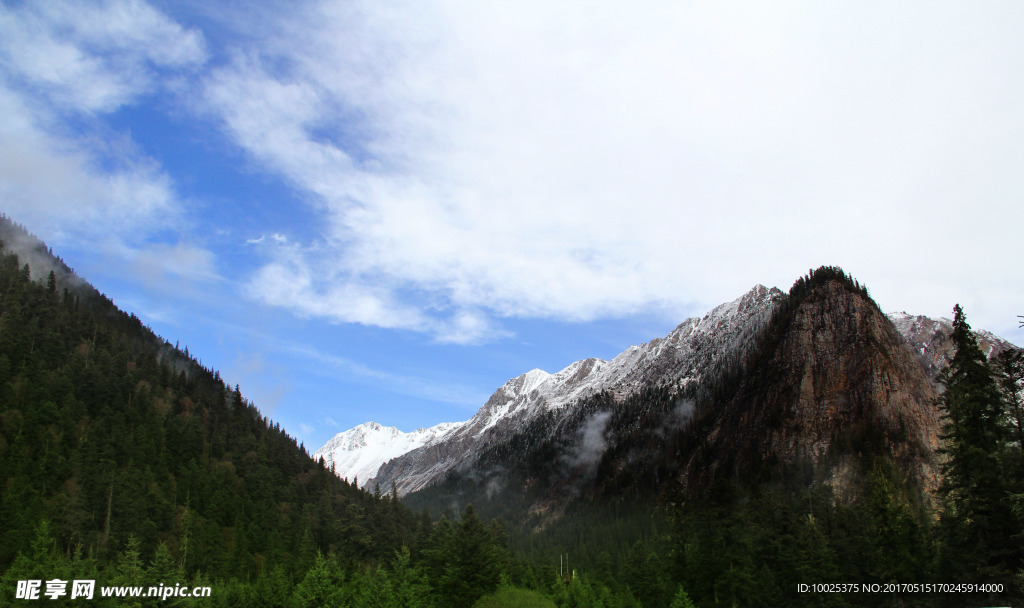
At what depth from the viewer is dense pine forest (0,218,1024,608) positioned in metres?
39.6

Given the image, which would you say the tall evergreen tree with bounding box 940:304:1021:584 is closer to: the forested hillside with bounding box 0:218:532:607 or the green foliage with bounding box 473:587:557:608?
the green foliage with bounding box 473:587:557:608

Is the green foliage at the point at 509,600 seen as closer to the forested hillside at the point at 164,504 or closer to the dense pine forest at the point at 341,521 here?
the dense pine forest at the point at 341,521

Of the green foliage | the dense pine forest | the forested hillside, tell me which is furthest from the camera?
the forested hillside

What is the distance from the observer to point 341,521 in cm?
12250

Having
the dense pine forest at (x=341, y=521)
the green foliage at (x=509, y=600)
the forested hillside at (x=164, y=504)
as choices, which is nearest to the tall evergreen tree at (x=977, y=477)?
the dense pine forest at (x=341, y=521)

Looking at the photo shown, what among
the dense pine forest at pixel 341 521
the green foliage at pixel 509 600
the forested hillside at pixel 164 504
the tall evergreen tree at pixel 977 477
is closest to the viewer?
the tall evergreen tree at pixel 977 477

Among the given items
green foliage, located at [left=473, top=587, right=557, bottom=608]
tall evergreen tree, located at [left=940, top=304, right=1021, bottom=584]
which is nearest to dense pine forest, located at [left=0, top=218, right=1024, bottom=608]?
tall evergreen tree, located at [left=940, top=304, right=1021, bottom=584]

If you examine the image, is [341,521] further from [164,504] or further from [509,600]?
[509,600]

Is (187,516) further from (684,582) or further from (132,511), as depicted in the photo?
(684,582)

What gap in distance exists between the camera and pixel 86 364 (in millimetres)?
167250

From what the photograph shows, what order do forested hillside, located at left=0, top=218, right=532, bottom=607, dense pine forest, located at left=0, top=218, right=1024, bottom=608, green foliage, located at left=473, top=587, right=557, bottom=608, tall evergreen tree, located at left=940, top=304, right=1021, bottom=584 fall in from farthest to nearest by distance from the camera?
forested hillside, located at left=0, top=218, right=532, bottom=607 < green foliage, located at left=473, top=587, right=557, bottom=608 < dense pine forest, located at left=0, top=218, right=1024, bottom=608 < tall evergreen tree, located at left=940, top=304, right=1021, bottom=584

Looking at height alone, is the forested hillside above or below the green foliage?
above

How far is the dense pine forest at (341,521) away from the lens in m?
39.6

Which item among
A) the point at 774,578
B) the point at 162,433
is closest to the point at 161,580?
the point at 774,578
